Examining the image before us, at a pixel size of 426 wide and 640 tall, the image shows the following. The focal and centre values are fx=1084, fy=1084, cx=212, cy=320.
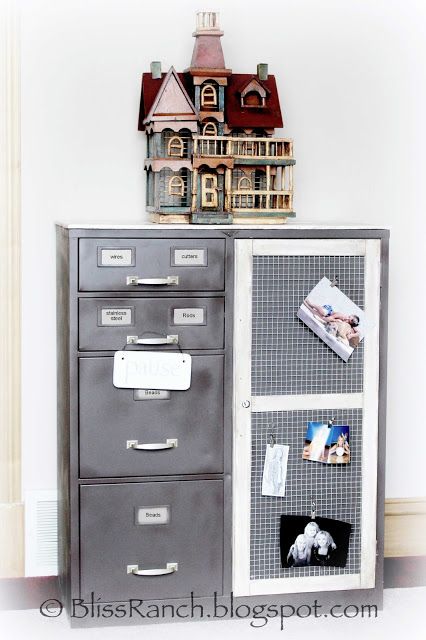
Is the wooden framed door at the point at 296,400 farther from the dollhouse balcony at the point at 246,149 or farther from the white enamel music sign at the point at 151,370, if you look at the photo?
the dollhouse balcony at the point at 246,149

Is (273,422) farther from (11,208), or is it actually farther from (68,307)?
(11,208)

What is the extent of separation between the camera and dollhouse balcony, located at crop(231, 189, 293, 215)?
3101mm

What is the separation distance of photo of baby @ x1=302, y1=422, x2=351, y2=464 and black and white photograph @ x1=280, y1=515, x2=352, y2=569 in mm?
176

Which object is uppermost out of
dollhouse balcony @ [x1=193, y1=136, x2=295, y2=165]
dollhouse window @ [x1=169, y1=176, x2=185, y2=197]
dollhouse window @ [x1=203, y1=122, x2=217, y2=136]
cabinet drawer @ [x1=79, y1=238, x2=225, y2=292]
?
Result: dollhouse window @ [x1=203, y1=122, x2=217, y2=136]

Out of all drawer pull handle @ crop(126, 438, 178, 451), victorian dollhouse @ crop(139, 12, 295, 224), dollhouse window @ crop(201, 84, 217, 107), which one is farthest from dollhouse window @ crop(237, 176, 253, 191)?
drawer pull handle @ crop(126, 438, 178, 451)

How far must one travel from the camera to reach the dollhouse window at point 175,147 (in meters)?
3.12

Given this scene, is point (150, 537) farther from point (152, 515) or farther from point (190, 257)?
point (190, 257)

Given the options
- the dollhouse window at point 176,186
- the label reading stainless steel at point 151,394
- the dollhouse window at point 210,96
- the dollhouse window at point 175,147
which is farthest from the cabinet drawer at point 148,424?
the dollhouse window at point 210,96

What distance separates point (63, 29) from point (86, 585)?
1.61 meters

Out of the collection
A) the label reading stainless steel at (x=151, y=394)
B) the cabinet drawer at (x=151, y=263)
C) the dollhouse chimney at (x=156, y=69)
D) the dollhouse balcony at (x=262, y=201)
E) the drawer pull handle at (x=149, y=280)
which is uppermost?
the dollhouse chimney at (x=156, y=69)

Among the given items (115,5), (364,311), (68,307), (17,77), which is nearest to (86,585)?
(68,307)

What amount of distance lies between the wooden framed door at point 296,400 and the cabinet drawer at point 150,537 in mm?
81

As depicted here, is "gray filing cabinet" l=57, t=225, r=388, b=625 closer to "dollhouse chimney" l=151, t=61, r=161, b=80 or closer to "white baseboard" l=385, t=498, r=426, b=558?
"white baseboard" l=385, t=498, r=426, b=558

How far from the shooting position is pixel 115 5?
10.6ft
